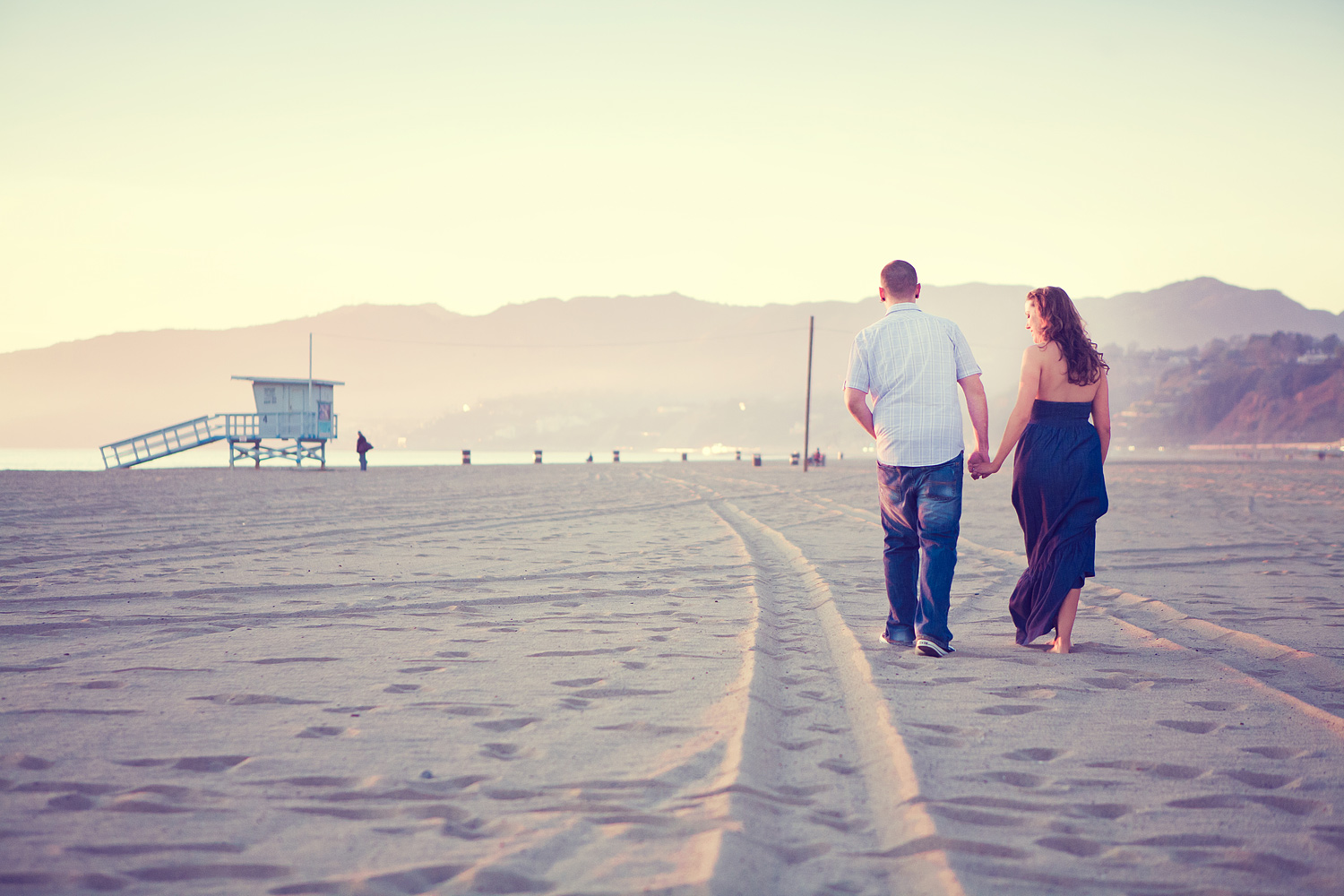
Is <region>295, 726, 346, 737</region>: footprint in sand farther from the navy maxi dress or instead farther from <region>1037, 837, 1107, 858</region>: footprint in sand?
the navy maxi dress

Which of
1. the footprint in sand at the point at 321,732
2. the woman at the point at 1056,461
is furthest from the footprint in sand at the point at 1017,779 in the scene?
the footprint in sand at the point at 321,732

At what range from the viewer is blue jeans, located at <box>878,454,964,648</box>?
4277mm

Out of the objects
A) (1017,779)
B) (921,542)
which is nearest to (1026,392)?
(921,542)

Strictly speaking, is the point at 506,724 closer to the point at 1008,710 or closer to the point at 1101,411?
the point at 1008,710

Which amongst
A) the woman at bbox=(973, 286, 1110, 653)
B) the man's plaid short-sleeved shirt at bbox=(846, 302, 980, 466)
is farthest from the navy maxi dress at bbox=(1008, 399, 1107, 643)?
the man's plaid short-sleeved shirt at bbox=(846, 302, 980, 466)

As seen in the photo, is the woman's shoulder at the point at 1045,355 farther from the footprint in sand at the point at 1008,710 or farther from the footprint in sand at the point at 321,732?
the footprint in sand at the point at 321,732

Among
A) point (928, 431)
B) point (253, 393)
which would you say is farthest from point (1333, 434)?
point (928, 431)

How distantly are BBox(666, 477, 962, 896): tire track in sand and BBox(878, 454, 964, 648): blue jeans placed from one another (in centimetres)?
39

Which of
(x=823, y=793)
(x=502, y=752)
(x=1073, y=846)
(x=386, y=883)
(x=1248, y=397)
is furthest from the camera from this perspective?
(x=1248, y=397)

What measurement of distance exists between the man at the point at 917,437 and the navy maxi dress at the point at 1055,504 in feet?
0.92

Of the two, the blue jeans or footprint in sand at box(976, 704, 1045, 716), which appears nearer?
footprint in sand at box(976, 704, 1045, 716)

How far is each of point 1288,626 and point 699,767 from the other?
164 inches

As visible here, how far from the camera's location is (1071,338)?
4.34m

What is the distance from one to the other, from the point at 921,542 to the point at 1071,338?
1305 millimetres
